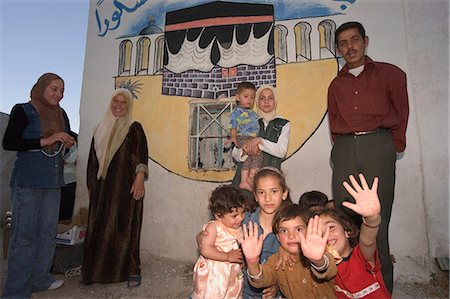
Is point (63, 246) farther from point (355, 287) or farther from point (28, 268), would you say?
point (355, 287)

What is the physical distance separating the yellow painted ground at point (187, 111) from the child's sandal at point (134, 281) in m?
1.33

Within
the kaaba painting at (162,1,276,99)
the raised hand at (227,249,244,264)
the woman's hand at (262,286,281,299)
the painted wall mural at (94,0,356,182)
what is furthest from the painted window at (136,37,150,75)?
the woman's hand at (262,286,281,299)

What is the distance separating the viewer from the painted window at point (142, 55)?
175 inches

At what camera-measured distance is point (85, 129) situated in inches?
178

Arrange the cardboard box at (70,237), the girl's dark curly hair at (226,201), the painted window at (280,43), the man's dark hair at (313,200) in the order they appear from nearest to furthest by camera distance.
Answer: the girl's dark curly hair at (226,201), the man's dark hair at (313,200), the cardboard box at (70,237), the painted window at (280,43)

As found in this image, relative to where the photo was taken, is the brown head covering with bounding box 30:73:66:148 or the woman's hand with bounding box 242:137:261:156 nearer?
the woman's hand with bounding box 242:137:261:156

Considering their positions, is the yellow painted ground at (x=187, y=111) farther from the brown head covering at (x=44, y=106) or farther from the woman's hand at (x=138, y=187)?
the brown head covering at (x=44, y=106)

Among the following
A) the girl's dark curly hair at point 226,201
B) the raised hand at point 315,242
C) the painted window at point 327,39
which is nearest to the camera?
the raised hand at point 315,242

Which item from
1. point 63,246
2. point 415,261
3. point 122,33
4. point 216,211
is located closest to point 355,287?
point 216,211

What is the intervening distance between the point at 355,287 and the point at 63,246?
320 centimetres

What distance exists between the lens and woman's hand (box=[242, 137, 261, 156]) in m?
2.73

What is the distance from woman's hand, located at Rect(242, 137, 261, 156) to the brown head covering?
6.17 feet

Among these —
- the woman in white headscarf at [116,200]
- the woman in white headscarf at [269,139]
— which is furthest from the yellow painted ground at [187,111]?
the woman in white headscarf at [269,139]

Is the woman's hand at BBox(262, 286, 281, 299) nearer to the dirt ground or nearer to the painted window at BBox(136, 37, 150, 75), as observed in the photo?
the dirt ground
